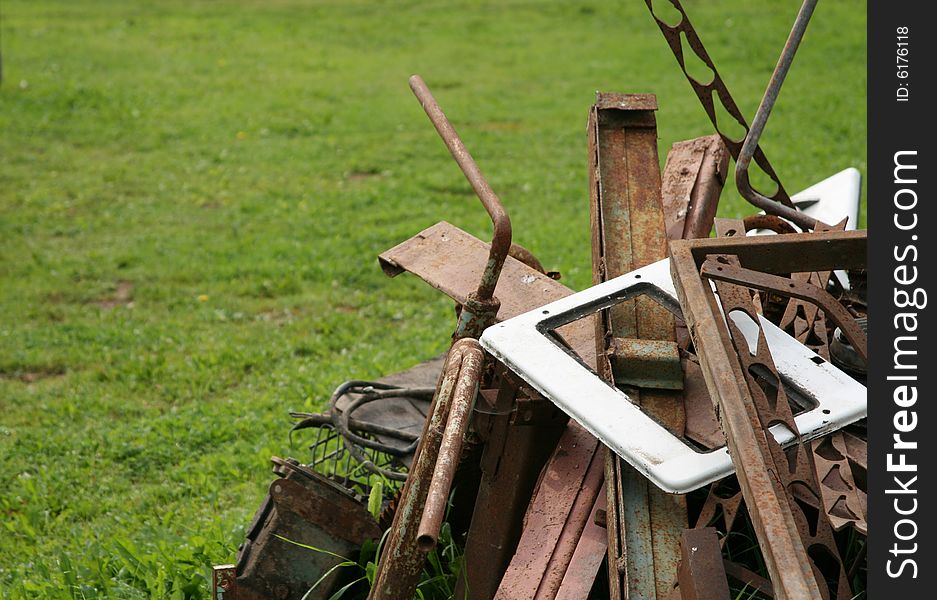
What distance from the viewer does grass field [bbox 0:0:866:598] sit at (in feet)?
13.7

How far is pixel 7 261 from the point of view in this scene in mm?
6781

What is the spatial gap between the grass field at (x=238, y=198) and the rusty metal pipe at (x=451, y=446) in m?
1.28

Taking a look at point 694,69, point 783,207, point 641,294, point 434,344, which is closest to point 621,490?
point 641,294

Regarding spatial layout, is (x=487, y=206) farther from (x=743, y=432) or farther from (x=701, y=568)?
(x=701, y=568)

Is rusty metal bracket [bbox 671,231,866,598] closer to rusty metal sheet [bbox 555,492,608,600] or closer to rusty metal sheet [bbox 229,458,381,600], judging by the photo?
rusty metal sheet [bbox 555,492,608,600]

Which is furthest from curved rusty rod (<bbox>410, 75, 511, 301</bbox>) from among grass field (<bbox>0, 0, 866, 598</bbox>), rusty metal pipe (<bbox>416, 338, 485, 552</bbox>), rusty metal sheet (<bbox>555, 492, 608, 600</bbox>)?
grass field (<bbox>0, 0, 866, 598</bbox>)

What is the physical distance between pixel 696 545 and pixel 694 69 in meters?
10.7

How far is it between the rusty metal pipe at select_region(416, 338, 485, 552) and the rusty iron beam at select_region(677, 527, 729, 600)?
487mm

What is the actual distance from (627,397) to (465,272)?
90 cm

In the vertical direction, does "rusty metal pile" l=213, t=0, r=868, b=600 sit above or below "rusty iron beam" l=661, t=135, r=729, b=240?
below

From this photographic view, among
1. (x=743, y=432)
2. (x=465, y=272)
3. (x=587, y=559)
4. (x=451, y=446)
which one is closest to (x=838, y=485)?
(x=743, y=432)

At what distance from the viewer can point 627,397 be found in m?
2.40

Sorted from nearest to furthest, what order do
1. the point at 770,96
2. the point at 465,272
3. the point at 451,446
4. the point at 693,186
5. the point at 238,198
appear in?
the point at 451,446, the point at 770,96, the point at 465,272, the point at 693,186, the point at 238,198
